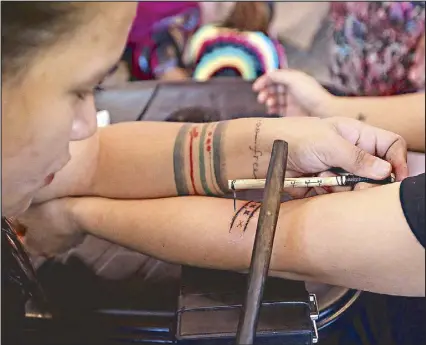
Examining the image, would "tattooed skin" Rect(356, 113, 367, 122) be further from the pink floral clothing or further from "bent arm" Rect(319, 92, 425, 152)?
the pink floral clothing

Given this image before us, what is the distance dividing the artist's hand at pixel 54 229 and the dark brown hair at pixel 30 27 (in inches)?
8.4

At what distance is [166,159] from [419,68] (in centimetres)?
35

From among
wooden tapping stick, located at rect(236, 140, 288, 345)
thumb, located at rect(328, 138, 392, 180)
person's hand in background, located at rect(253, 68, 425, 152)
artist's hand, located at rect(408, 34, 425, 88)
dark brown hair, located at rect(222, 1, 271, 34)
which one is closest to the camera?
wooden tapping stick, located at rect(236, 140, 288, 345)

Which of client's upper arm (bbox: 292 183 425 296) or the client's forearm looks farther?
the client's forearm

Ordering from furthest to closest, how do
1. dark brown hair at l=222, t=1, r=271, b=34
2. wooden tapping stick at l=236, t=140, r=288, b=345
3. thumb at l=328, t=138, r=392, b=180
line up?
dark brown hair at l=222, t=1, r=271, b=34 → thumb at l=328, t=138, r=392, b=180 → wooden tapping stick at l=236, t=140, r=288, b=345

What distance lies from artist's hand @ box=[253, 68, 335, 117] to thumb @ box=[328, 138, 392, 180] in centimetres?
14

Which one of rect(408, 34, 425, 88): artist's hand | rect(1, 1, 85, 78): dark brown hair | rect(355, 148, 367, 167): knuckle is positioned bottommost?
rect(355, 148, 367, 167): knuckle

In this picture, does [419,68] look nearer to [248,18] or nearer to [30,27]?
[248,18]

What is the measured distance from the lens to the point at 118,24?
43 cm

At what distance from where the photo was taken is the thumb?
469 millimetres

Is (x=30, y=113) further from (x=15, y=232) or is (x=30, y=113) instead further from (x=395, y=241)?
(x=395, y=241)

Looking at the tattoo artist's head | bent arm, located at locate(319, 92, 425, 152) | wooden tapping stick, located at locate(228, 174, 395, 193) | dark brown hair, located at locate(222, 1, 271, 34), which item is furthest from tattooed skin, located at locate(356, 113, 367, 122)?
dark brown hair, located at locate(222, 1, 271, 34)

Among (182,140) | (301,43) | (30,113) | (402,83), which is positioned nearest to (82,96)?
(30,113)

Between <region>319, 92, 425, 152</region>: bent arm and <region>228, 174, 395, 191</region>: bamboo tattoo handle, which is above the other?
<region>319, 92, 425, 152</region>: bent arm
